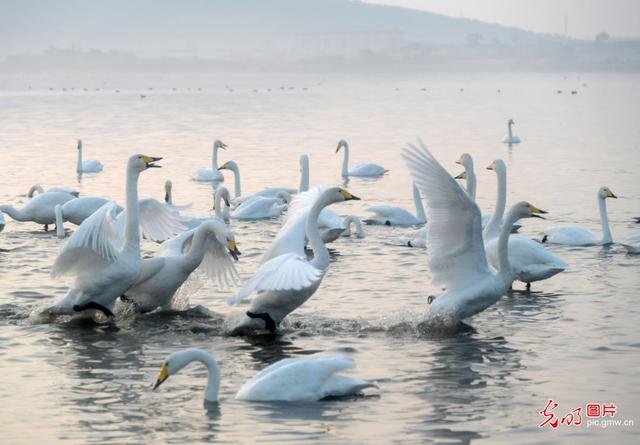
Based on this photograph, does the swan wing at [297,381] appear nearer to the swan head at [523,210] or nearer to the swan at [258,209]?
the swan head at [523,210]

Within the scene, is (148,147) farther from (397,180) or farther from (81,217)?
(81,217)

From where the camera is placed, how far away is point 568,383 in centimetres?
907

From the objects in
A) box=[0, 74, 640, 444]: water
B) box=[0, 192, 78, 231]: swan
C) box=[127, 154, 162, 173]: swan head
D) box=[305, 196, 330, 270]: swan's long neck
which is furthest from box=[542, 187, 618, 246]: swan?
box=[0, 192, 78, 231]: swan

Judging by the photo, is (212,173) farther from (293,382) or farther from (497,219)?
(293,382)

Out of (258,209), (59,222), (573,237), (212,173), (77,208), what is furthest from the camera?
(212,173)

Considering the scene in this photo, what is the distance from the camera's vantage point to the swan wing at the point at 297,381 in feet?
27.6

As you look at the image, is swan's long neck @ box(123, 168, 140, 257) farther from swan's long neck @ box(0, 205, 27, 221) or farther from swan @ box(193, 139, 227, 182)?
swan @ box(193, 139, 227, 182)

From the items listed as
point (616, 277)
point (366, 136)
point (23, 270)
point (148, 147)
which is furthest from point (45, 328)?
point (366, 136)

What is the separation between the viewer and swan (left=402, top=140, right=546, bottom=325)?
33.6 feet

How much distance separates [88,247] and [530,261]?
14.2ft

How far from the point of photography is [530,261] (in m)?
12.4

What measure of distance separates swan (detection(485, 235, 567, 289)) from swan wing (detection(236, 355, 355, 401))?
13.9ft

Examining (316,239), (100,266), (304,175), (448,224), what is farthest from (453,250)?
(304,175)

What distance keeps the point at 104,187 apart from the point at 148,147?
35.2ft
